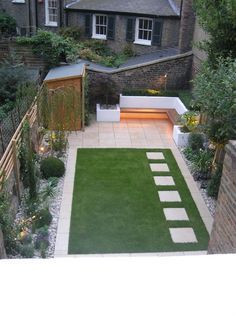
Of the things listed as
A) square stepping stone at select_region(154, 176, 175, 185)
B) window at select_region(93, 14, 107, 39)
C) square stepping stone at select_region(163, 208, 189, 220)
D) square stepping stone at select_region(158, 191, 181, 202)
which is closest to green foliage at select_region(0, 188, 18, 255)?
square stepping stone at select_region(163, 208, 189, 220)

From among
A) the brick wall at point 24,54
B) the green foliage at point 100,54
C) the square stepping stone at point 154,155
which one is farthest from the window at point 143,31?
the square stepping stone at point 154,155

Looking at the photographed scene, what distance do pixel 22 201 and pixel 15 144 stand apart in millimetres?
1408

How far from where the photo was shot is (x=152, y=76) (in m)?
15.9

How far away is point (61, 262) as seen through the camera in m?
1.25

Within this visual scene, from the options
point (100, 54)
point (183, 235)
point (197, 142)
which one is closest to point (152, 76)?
point (100, 54)

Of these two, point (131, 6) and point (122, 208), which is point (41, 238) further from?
point (131, 6)

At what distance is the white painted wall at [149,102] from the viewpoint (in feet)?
50.1

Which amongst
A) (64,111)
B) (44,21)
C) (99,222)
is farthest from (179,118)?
(44,21)

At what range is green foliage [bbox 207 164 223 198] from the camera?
903 cm

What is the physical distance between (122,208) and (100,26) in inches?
526

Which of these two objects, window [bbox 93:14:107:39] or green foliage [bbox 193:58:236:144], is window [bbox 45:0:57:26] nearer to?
window [bbox 93:14:107:39]

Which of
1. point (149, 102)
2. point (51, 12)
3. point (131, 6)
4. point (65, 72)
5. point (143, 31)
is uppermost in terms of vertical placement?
point (131, 6)

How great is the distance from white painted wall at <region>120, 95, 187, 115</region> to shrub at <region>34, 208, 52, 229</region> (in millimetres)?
8188

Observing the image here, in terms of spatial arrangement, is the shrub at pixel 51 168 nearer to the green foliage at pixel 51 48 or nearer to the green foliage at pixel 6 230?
the green foliage at pixel 6 230
